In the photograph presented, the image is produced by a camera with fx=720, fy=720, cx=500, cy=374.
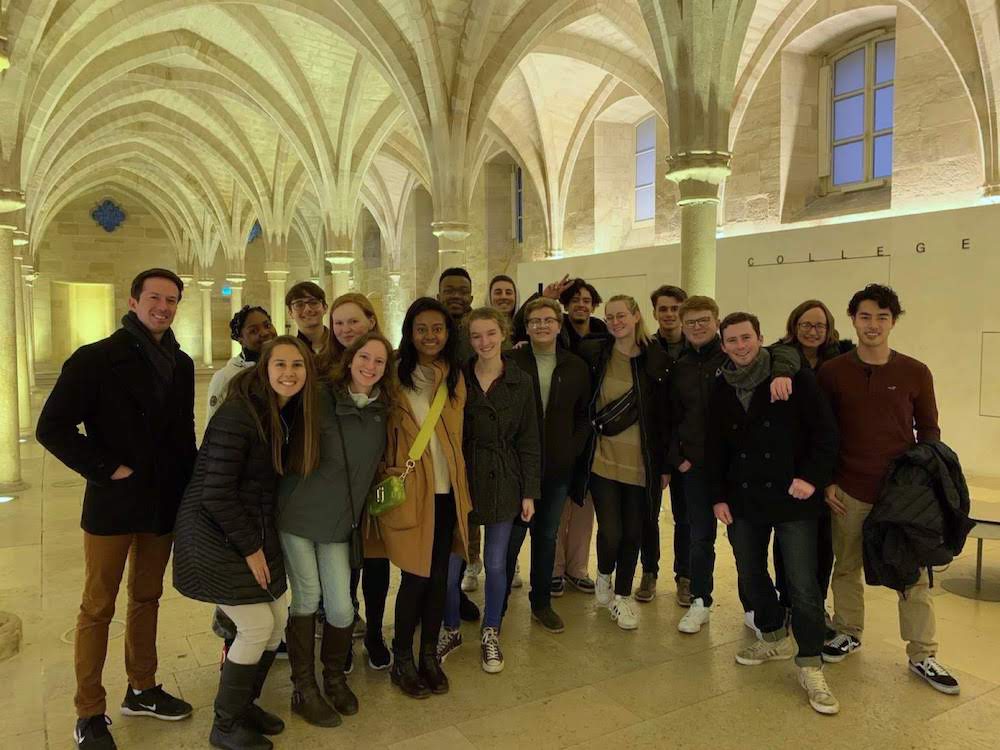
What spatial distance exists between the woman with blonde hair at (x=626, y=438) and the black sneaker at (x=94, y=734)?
7.41 feet

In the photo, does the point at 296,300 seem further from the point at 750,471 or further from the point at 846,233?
the point at 846,233

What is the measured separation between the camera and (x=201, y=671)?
329cm

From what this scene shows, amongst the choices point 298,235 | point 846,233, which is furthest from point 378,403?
point 298,235

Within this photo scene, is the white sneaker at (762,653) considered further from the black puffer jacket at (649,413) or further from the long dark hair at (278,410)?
the long dark hair at (278,410)

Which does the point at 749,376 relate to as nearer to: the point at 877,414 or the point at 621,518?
the point at 877,414

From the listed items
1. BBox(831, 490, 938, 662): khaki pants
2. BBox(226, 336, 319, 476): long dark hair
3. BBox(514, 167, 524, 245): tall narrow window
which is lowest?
BBox(831, 490, 938, 662): khaki pants

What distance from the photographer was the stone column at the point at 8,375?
7.18 m

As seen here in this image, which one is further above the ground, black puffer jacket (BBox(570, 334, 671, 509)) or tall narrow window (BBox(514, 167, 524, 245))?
tall narrow window (BBox(514, 167, 524, 245))

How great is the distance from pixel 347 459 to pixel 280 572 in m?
0.47

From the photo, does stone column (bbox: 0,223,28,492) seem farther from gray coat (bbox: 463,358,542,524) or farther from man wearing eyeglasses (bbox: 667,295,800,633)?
man wearing eyeglasses (bbox: 667,295,800,633)

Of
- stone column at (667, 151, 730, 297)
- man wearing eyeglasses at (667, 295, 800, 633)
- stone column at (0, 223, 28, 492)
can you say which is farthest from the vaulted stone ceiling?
man wearing eyeglasses at (667, 295, 800, 633)

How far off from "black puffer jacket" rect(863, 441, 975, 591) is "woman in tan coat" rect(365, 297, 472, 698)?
5.71 feet

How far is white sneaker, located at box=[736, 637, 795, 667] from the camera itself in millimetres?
3316

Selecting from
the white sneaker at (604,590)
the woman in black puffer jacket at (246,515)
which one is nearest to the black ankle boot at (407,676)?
the woman in black puffer jacket at (246,515)
